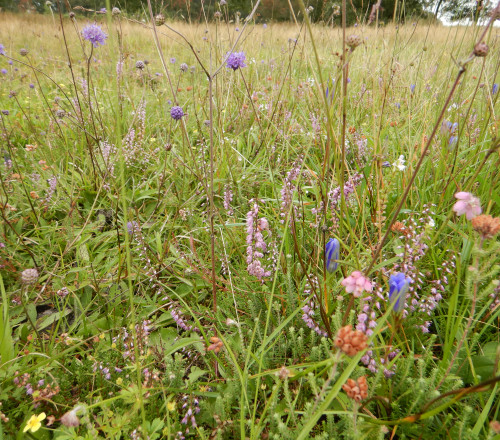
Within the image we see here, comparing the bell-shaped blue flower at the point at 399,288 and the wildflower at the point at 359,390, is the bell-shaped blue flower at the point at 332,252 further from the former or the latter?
the wildflower at the point at 359,390

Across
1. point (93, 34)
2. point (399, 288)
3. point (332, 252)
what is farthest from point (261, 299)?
point (93, 34)

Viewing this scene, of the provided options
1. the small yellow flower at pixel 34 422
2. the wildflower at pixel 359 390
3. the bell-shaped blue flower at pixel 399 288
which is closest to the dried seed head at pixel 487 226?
the bell-shaped blue flower at pixel 399 288

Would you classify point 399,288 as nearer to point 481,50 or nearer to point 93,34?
point 481,50

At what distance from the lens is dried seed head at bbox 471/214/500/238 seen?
0.53 metres

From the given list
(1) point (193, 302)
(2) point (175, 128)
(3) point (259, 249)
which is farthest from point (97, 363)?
(2) point (175, 128)

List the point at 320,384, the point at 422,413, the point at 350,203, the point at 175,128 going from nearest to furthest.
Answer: the point at 422,413 → the point at 320,384 → the point at 350,203 → the point at 175,128

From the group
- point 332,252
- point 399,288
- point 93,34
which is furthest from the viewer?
point 93,34

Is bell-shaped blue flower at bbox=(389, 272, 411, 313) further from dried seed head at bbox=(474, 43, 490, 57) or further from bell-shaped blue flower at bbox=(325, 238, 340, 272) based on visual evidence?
dried seed head at bbox=(474, 43, 490, 57)

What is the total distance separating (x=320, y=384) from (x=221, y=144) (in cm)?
144

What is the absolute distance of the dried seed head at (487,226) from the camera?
0.53 meters

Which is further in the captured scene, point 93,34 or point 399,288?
point 93,34

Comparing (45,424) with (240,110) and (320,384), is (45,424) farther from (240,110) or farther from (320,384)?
(240,110)

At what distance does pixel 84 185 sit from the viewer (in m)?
1.79

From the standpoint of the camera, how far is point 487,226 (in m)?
0.54
